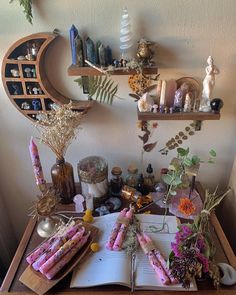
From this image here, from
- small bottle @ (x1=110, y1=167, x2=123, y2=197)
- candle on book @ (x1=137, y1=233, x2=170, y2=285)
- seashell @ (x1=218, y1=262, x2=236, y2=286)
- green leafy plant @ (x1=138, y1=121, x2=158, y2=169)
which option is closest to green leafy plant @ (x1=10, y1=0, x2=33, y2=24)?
green leafy plant @ (x1=138, y1=121, x2=158, y2=169)

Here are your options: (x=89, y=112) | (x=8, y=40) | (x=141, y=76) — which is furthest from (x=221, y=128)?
(x=8, y=40)

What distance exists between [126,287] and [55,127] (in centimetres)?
66

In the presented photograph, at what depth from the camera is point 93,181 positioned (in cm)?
116

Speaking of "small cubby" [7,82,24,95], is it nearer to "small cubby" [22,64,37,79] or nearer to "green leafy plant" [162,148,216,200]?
"small cubby" [22,64,37,79]

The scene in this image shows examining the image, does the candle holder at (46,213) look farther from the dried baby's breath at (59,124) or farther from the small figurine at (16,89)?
the small figurine at (16,89)

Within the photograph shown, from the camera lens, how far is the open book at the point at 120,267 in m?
0.85

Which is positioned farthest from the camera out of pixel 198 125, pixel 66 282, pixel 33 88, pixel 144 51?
pixel 198 125

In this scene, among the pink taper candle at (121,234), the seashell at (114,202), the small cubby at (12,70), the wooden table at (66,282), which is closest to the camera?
the wooden table at (66,282)

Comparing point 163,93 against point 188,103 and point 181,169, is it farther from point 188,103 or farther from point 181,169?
point 181,169

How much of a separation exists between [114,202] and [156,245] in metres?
0.30

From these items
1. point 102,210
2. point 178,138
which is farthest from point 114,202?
point 178,138

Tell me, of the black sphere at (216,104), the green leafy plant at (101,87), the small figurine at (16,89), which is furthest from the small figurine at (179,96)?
the small figurine at (16,89)

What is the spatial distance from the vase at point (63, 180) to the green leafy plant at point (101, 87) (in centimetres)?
34

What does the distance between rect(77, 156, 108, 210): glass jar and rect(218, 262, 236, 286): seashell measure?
0.58m
